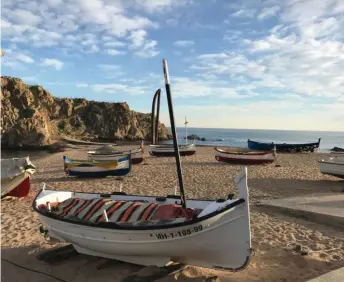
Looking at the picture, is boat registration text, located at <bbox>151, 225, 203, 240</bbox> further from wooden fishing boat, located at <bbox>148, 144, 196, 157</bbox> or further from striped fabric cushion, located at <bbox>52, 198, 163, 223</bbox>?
wooden fishing boat, located at <bbox>148, 144, 196, 157</bbox>

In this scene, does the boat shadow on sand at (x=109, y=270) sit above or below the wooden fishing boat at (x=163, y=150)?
below

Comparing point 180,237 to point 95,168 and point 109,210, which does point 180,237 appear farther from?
point 95,168

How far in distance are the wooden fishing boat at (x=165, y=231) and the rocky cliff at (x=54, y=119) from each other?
4306cm

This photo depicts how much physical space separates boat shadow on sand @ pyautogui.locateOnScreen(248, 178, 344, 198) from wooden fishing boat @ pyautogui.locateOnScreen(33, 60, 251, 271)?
8477mm

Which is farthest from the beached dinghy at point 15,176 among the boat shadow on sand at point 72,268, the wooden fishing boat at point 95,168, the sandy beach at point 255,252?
the boat shadow on sand at point 72,268

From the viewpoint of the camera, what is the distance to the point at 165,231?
540 cm

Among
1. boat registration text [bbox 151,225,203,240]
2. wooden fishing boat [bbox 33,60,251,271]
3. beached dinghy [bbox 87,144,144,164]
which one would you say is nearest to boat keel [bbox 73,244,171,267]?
wooden fishing boat [bbox 33,60,251,271]

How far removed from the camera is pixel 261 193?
1391 cm

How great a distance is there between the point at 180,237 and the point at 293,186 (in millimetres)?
12011

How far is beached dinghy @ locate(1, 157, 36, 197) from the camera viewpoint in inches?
499

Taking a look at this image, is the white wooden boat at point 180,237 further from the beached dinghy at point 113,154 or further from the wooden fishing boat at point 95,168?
the beached dinghy at point 113,154

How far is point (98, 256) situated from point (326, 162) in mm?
14932

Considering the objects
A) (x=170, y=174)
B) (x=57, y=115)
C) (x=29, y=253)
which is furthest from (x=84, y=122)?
(x=29, y=253)

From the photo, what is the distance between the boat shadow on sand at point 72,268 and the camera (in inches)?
228
